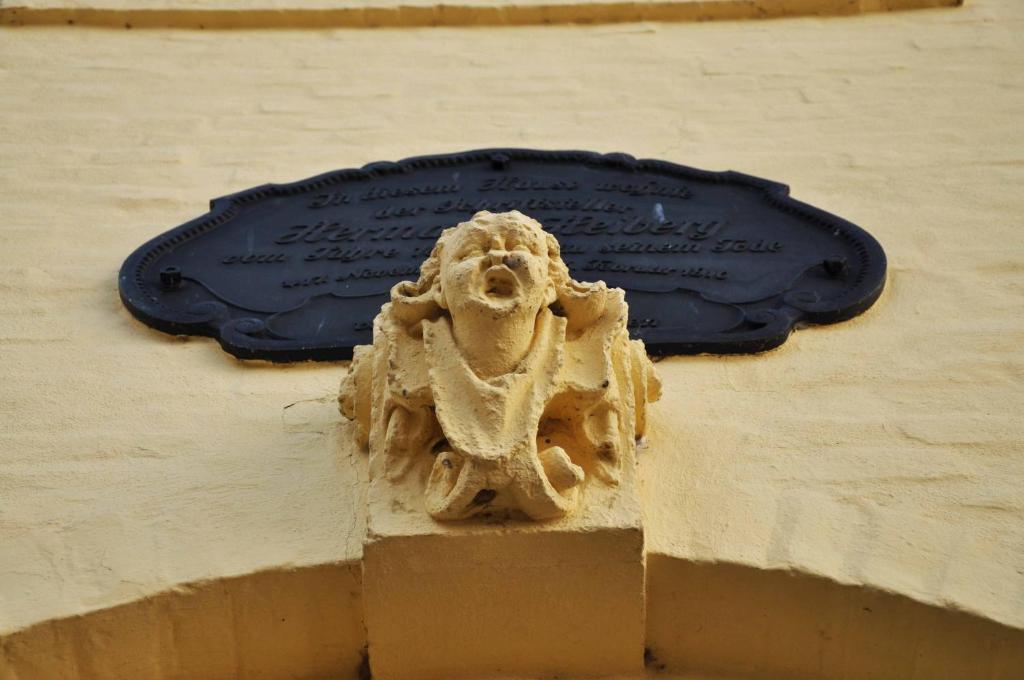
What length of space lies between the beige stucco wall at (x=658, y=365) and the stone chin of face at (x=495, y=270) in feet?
1.84

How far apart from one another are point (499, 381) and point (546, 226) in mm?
1533

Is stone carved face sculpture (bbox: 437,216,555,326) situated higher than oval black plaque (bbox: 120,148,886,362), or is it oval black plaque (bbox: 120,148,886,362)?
stone carved face sculpture (bbox: 437,216,555,326)

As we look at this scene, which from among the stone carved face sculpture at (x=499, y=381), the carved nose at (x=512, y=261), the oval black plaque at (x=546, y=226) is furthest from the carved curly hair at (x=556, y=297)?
the oval black plaque at (x=546, y=226)

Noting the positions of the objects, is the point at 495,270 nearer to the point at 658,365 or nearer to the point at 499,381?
the point at 499,381

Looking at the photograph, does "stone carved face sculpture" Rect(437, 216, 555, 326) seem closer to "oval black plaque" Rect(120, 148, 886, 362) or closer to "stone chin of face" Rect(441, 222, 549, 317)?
"stone chin of face" Rect(441, 222, 549, 317)

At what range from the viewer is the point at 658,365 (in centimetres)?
364

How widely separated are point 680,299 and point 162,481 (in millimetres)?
1475

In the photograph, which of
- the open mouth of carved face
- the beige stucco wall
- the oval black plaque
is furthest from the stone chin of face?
the oval black plaque

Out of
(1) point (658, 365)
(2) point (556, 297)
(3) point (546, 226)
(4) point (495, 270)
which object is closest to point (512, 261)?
(4) point (495, 270)

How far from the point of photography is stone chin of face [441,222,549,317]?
2812 millimetres

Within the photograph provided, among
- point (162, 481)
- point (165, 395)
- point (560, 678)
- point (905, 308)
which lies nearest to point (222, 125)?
point (165, 395)

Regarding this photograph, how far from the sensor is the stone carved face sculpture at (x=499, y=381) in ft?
8.88

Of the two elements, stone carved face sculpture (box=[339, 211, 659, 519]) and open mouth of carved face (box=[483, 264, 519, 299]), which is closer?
stone carved face sculpture (box=[339, 211, 659, 519])

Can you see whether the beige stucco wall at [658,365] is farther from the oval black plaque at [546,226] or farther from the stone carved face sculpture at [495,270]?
the stone carved face sculpture at [495,270]
